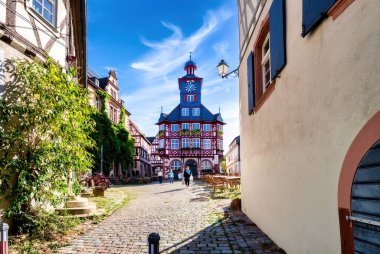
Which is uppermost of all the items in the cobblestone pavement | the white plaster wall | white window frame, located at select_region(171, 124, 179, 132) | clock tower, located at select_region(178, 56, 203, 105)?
clock tower, located at select_region(178, 56, 203, 105)

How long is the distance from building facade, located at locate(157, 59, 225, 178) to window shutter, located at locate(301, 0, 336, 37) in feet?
129

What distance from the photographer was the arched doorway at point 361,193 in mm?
2398

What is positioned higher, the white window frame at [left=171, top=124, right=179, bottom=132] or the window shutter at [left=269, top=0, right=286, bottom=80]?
the white window frame at [left=171, top=124, right=179, bottom=132]

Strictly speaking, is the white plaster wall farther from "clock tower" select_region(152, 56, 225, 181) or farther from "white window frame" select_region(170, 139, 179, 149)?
"white window frame" select_region(170, 139, 179, 149)

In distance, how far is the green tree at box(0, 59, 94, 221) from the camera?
18.7 feet

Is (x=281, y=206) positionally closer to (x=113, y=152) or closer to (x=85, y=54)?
(x=85, y=54)

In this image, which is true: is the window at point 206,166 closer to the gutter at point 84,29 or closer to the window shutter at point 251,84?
the gutter at point 84,29

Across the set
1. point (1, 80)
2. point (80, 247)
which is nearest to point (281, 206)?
point (80, 247)

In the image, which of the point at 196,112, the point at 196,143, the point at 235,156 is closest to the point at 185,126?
the point at 196,112

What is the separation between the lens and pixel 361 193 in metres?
2.61

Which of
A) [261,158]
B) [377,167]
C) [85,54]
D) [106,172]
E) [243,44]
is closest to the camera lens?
[377,167]

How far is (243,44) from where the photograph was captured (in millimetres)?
8828

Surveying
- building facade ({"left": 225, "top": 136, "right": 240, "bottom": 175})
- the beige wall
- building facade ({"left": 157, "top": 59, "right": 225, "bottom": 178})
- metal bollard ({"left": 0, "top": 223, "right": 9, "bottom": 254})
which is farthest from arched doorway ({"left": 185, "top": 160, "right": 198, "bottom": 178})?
metal bollard ({"left": 0, "top": 223, "right": 9, "bottom": 254})

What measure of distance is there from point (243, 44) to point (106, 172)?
2071 centimetres
